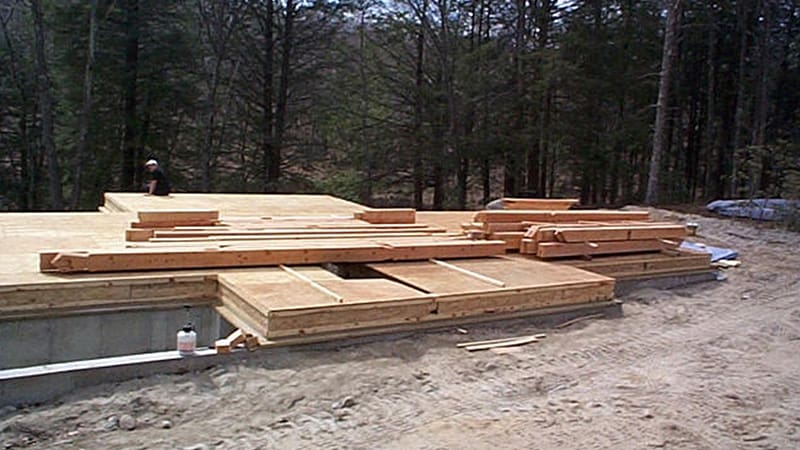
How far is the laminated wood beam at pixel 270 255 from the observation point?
16.4 ft

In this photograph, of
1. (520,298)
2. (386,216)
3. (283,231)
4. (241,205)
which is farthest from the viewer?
(241,205)

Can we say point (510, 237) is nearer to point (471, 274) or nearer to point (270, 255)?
point (471, 274)

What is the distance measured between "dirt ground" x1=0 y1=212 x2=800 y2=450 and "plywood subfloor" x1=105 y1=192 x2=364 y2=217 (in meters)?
5.07

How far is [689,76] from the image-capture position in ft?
78.7

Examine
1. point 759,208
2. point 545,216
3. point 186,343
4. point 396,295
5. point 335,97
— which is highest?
point 335,97

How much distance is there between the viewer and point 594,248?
294 inches

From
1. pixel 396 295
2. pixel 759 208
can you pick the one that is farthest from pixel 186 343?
pixel 759 208

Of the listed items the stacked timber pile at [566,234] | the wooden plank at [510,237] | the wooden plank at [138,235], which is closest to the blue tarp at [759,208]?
the stacked timber pile at [566,234]

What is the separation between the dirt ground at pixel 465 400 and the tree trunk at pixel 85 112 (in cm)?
1485

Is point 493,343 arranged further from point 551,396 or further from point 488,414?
point 488,414

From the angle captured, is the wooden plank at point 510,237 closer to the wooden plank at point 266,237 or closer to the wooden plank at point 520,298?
the wooden plank at point 266,237

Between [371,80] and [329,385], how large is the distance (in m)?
15.8

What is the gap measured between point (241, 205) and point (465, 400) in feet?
23.8

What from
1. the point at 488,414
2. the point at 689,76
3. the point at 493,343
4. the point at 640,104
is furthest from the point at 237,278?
the point at 689,76
